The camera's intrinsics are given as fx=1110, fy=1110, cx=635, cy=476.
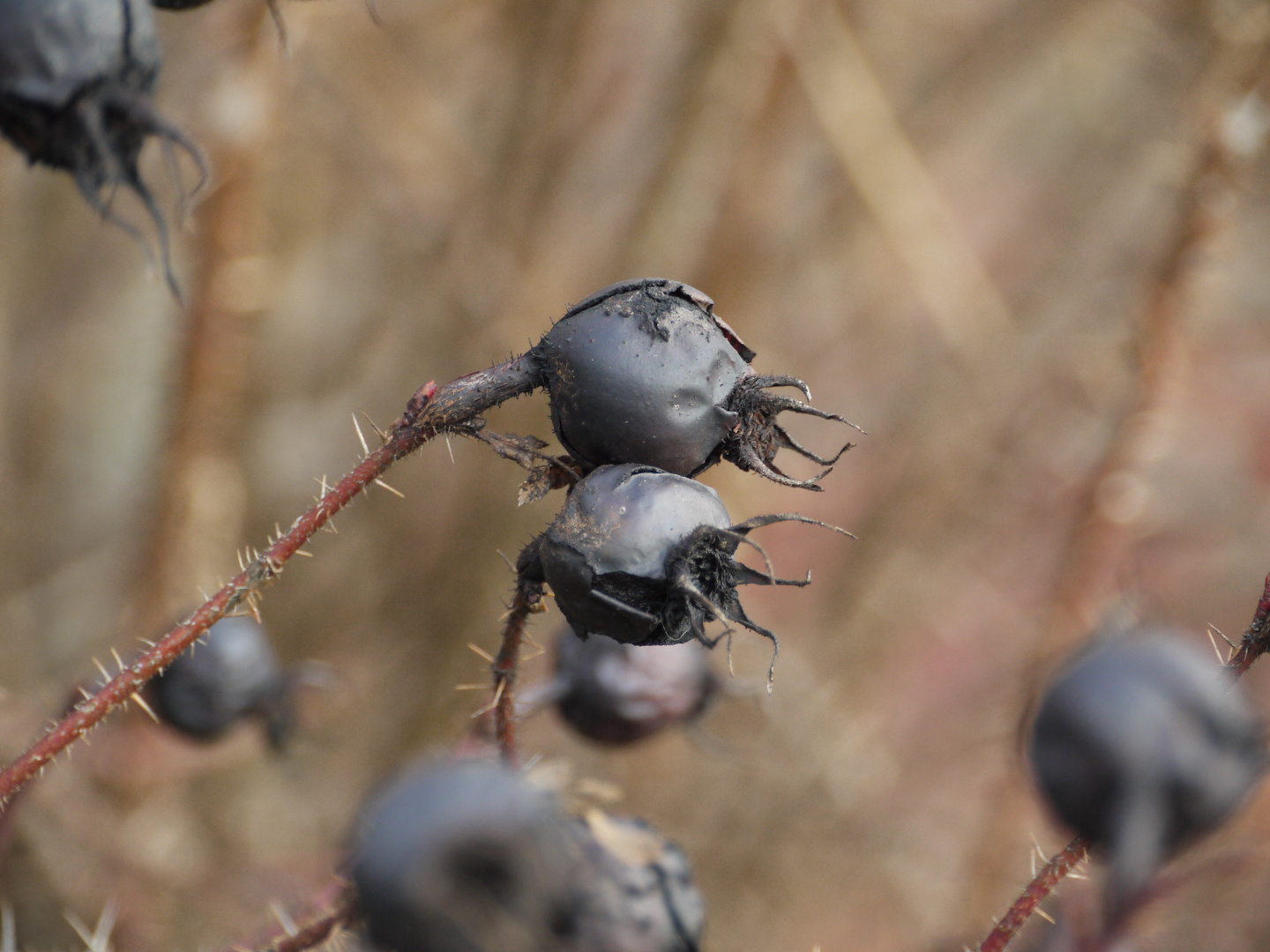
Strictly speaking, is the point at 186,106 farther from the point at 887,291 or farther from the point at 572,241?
the point at 887,291

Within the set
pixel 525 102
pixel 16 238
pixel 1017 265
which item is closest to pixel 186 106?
pixel 16 238

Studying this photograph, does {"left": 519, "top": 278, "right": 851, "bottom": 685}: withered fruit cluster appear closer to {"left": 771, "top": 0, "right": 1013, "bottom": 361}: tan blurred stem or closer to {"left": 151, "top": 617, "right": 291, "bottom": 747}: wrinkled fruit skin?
{"left": 151, "top": 617, "right": 291, "bottom": 747}: wrinkled fruit skin

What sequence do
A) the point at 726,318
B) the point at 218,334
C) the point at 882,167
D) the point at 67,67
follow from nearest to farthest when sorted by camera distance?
the point at 67,67
the point at 218,334
the point at 726,318
the point at 882,167

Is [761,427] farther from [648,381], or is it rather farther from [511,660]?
[511,660]

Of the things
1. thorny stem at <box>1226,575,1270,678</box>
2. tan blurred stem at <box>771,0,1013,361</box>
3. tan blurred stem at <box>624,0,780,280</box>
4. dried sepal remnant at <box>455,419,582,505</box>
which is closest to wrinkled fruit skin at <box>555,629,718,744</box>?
dried sepal remnant at <box>455,419,582,505</box>

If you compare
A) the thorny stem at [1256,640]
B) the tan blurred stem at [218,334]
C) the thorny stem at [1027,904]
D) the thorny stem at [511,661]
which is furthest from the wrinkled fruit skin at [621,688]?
the tan blurred stem at [218,334]

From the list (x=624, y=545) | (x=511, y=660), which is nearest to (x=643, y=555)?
(x=624, y=545)

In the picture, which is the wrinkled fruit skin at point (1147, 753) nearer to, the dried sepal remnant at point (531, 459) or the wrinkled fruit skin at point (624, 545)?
the wrinkled fruit skin at point (624, 545)
